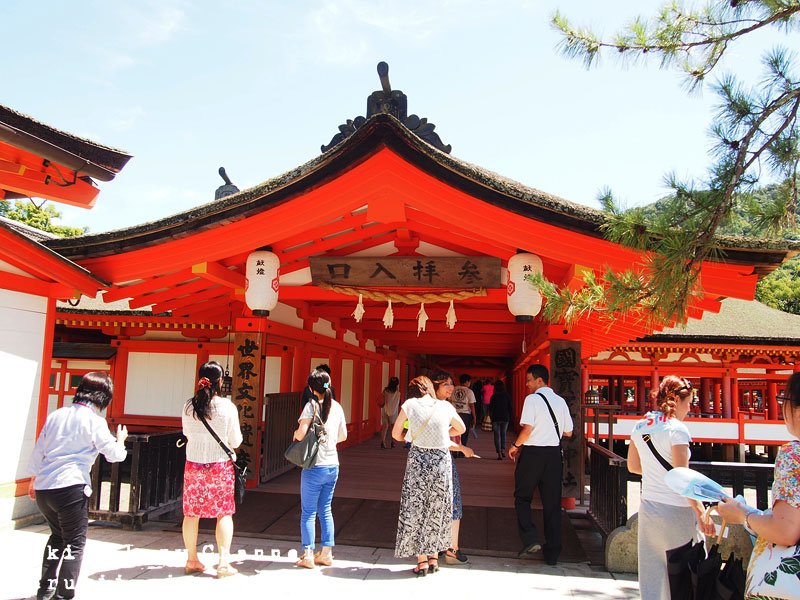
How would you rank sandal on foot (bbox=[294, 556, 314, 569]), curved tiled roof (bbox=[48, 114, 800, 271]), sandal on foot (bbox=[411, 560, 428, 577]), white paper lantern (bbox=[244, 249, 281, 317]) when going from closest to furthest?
1. sandal on foot (bbox=[411, 560, 428, 577])
2. sandal on foot (bbox=[294, 556, 314, 569])
3. curved tiled roof (bbox=[48, 114, 800, 271])
4. white paper lantern (bbox=[244, 249, 281, 317])

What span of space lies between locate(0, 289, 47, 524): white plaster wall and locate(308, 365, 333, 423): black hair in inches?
124

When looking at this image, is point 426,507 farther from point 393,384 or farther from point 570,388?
point 393,384

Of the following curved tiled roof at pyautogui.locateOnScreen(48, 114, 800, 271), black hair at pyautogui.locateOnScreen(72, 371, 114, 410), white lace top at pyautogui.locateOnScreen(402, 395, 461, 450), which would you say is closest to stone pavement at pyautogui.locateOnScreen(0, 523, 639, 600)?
white lace top at pyautogui.locateOnScreen(402, 395, 461, 450)

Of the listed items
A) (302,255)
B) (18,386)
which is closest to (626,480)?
(302,255)

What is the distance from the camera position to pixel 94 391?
151 inches

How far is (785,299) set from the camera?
3097 centimetres

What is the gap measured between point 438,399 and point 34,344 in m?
4.21

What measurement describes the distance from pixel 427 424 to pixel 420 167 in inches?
97.3

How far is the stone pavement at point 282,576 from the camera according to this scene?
407 cm

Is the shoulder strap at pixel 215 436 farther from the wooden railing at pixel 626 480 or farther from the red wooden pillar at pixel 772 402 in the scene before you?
the red wooden pillar at pixel 772 402

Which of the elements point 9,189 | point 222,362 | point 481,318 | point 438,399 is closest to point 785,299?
point 481,318

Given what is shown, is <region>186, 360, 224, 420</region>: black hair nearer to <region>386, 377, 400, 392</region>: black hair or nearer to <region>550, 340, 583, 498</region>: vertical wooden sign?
<region>550, 340, 583, 498</region>: vertical wooden sign

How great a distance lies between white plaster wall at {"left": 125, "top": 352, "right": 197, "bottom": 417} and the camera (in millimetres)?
11352

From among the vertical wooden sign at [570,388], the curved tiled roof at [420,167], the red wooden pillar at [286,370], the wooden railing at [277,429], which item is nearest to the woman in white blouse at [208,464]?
the curved tiled roof at [420,167]
